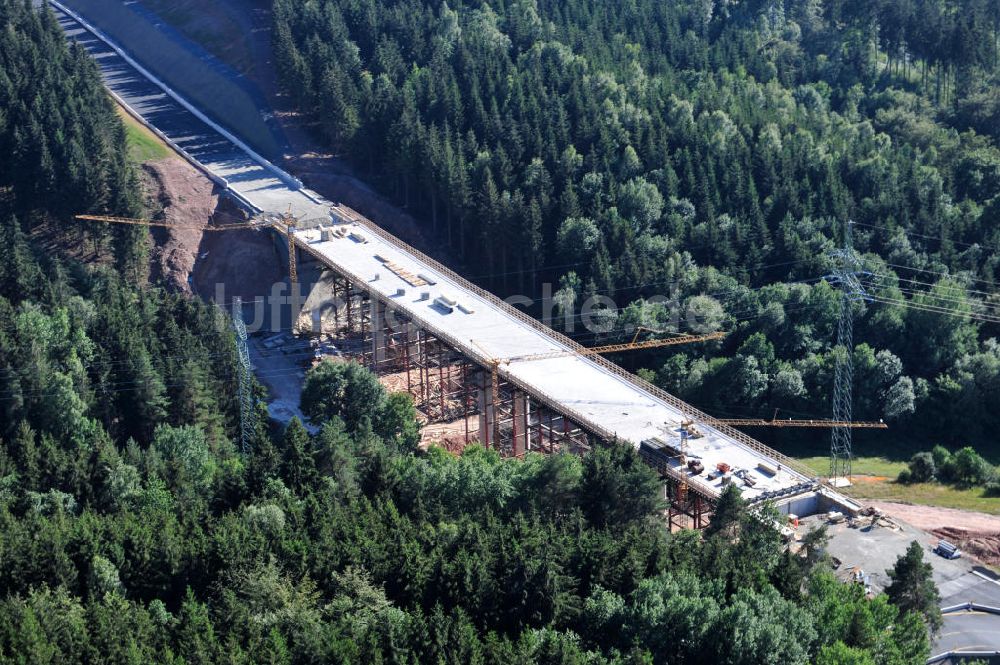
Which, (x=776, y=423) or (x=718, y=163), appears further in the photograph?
(x=718, y=163)

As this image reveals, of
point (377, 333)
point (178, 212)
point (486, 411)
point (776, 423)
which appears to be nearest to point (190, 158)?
point (178, 212)

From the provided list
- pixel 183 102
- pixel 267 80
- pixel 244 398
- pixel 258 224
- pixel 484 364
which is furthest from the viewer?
pixel 267 80

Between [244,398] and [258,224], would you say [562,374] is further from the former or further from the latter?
[258,224]

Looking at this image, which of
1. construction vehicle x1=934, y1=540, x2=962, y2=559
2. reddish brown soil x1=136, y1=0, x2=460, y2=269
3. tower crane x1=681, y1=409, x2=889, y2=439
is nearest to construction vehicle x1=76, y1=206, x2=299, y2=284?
reddish brown soil x1=136, y1=0, x2=460, y2=269

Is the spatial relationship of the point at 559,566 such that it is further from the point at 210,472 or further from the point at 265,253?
the point at 265,253

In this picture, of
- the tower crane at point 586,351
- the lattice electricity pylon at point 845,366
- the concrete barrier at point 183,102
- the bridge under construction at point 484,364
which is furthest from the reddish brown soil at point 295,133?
the lattice electricity pylon at point 845,366

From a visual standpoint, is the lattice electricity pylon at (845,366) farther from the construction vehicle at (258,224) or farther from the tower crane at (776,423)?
the construction vehicle at (258,224)

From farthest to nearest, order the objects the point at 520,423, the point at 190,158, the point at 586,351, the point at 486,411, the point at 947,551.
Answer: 1. the point at 190,158
2. the point at 586,351
3. the point at 520,423
4. the point at 486,411
5. the point at 947,551

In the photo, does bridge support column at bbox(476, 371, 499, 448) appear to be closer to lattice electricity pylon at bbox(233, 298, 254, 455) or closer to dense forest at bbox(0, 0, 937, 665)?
dense forest at bbox(0, 0, 937, 665)
